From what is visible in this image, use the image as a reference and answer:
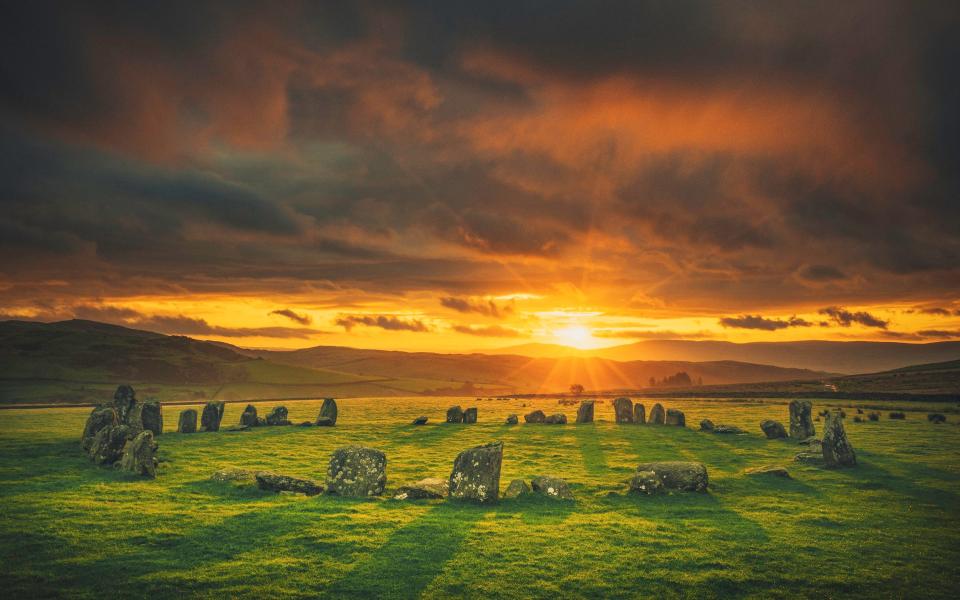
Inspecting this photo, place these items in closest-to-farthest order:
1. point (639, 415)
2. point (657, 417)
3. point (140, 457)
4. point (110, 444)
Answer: point (140, 457), point (110, 444), point (657, 417), point (639, 415)

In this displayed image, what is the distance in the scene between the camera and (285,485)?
22016 millimetres

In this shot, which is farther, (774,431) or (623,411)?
(623,411)

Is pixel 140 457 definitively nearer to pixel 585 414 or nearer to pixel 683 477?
pixel 683 477

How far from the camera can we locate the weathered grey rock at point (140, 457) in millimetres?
24594

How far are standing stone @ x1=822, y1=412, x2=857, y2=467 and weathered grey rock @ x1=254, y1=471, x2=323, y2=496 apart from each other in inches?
997

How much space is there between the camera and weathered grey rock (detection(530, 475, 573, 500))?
2138cm

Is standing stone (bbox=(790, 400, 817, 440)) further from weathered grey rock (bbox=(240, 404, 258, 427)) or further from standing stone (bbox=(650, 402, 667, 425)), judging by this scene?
weathered grey rock (bbox=(240, 404, 258, 427))

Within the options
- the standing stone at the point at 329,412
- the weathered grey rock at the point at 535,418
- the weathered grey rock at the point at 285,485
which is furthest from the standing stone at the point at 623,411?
the weathered grey rock at the point at 285,485

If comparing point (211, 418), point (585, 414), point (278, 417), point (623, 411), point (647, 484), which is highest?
point (623, 411)

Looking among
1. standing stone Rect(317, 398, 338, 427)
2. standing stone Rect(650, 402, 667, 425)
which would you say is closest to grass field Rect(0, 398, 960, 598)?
standing stone Rect(650, 402, 667, 425)

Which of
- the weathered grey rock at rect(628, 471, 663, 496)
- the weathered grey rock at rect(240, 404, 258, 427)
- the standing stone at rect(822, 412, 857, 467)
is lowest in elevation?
the weathered grey rock at rect(240, 404, 258, 427)

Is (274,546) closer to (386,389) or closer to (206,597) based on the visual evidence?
(206,597)

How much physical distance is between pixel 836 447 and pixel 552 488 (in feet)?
54.3

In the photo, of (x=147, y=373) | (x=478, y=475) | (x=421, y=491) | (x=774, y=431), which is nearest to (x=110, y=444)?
(x=421, y=491)
